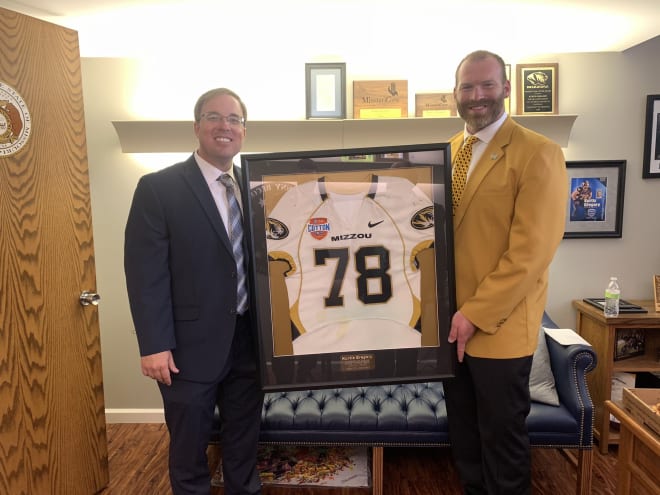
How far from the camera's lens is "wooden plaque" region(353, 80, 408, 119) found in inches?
106

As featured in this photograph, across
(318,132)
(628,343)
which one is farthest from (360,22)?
(628,343)

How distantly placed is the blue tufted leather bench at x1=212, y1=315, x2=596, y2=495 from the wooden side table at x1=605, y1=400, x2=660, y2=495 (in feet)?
2.22

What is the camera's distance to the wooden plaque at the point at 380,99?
8.87ft

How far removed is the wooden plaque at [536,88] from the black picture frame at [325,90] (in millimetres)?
1047

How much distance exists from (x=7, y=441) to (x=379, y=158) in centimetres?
183

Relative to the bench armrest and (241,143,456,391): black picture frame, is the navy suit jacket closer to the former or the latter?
(241,143,456,391): black picture frame

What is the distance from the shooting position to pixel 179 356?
66.7 inches

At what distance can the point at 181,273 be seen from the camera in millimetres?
1672

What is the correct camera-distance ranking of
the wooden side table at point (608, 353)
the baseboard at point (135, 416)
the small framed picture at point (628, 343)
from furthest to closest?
the baseboard at point (135, 416)
the small framed picture at point (628, 343)
the wooden side table at point (608, 353)

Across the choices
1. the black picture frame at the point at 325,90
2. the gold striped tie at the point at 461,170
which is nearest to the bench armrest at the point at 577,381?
the gold striped tie at the point at 461,170

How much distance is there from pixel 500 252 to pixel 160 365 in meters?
1.25

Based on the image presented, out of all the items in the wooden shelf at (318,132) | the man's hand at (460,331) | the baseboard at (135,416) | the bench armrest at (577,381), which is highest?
the wooden shelf at (318,132)

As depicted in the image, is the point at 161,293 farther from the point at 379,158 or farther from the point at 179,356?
the point at 379,158

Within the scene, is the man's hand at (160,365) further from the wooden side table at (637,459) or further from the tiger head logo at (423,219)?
the wooden side table at (637,459)
